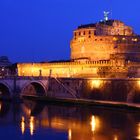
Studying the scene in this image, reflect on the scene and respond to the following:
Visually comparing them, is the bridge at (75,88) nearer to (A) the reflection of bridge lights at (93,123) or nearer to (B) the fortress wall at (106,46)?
(A) the reflection of bridge lights at (93,123)

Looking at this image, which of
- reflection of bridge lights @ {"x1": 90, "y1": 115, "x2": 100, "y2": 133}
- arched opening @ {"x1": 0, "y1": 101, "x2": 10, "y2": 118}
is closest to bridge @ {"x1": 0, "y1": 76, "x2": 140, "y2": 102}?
arched opening @ {"x1": 0, "y1": 101, "x2": 10, "y2": 118}

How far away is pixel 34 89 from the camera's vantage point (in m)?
50.3

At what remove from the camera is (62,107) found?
39125 millimetres

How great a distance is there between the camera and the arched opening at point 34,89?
4794 centimetres

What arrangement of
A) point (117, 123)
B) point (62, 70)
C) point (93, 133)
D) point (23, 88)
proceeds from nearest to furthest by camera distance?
point (93, 133), point (117, 123), point (23, 88), point (62, 70)

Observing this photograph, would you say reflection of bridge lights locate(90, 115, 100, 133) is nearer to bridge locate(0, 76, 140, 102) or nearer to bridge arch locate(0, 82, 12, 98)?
bridge locate(0, 76, 140, 102)

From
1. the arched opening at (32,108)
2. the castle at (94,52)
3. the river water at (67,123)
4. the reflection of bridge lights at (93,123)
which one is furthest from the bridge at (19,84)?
the reflection of bridge lights at (93,123)

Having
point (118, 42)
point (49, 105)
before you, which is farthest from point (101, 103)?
point (118, 42)

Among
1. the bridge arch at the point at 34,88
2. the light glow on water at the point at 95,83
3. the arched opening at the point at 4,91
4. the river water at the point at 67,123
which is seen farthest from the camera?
the arched opening at the point at 4,91

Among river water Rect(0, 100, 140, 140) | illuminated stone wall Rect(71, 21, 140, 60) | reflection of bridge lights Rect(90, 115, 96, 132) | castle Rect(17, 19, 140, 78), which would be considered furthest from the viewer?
illuminated stone wall Rect(71, 21, 140, 60)

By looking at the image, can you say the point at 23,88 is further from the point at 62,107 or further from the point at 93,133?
the point at 93,133

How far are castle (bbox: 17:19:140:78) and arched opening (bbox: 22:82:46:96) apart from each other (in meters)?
2.52

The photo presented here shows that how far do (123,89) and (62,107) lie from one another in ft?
16.8

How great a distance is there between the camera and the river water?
25562mm
